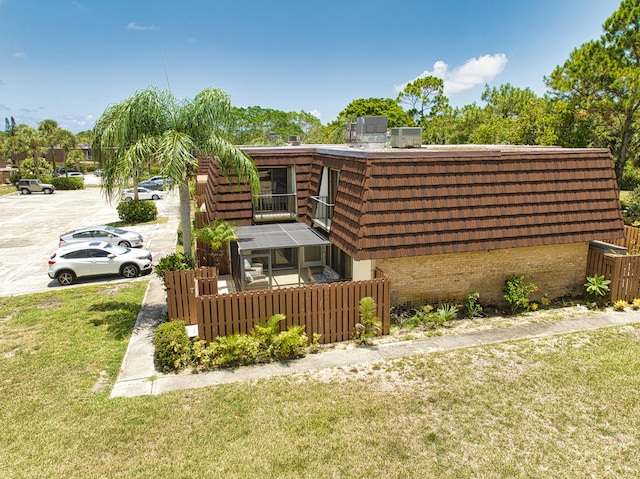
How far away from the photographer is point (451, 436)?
7.67 meters

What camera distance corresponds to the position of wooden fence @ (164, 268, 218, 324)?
12.6 m

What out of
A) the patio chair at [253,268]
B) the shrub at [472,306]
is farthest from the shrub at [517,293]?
the patio chair at [253,268]

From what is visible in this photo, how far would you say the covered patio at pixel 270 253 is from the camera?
14.1 metres

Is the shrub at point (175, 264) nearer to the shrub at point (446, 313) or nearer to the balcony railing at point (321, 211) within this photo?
the balcony railing at point (321, 211)

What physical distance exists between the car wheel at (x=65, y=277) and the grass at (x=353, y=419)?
6.89m

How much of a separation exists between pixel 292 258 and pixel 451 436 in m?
11.0

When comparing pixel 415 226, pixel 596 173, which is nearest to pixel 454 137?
pixel 596 173

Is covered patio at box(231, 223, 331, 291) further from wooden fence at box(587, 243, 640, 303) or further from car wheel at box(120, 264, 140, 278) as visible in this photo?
wooden fence at box(587, 243, 640, 303)

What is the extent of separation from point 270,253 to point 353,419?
7.30m

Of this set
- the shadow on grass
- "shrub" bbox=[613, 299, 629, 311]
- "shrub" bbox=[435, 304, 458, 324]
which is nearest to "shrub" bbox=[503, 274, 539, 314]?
"shrub" bbox=[435, 304, 458, 324]

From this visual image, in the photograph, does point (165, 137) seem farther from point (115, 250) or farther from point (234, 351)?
point (115, 250)

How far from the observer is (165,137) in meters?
12.4

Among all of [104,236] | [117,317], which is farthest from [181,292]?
[104,236]

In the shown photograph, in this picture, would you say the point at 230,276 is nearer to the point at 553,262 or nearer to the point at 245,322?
the point at 245,322
